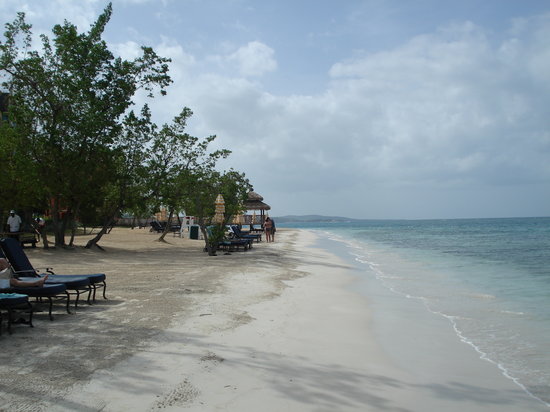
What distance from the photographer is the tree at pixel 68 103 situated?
14.7m

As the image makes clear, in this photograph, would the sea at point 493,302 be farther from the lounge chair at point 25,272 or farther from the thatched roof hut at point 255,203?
the thatched roof hut at point 255,203

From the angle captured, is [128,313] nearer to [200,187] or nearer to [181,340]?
[181,340]

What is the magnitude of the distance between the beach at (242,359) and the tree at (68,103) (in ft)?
29.2

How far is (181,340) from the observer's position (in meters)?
4.89

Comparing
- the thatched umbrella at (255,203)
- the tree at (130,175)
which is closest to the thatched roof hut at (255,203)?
the thatched umbrella at (255,203)

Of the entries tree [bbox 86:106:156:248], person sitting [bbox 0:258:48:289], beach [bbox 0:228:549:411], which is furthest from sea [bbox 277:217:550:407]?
tree [bbox 86:106:156:248]

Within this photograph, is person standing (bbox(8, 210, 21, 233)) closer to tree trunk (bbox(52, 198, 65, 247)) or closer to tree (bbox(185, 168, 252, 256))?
tree trunk (bbox(52, 198, 65, 247))

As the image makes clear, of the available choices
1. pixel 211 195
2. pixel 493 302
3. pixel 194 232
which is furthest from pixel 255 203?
pixel 493 302

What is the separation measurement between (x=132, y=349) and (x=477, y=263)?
49.0 feet

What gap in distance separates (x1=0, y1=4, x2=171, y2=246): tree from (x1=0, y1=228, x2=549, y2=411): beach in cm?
890

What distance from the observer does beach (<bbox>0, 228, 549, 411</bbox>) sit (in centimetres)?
348

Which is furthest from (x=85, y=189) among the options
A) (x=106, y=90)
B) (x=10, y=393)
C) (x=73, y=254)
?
(x=10, y=393)

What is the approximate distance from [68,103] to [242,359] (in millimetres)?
13503

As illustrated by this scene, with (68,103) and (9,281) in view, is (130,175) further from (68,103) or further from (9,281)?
(9,281)
